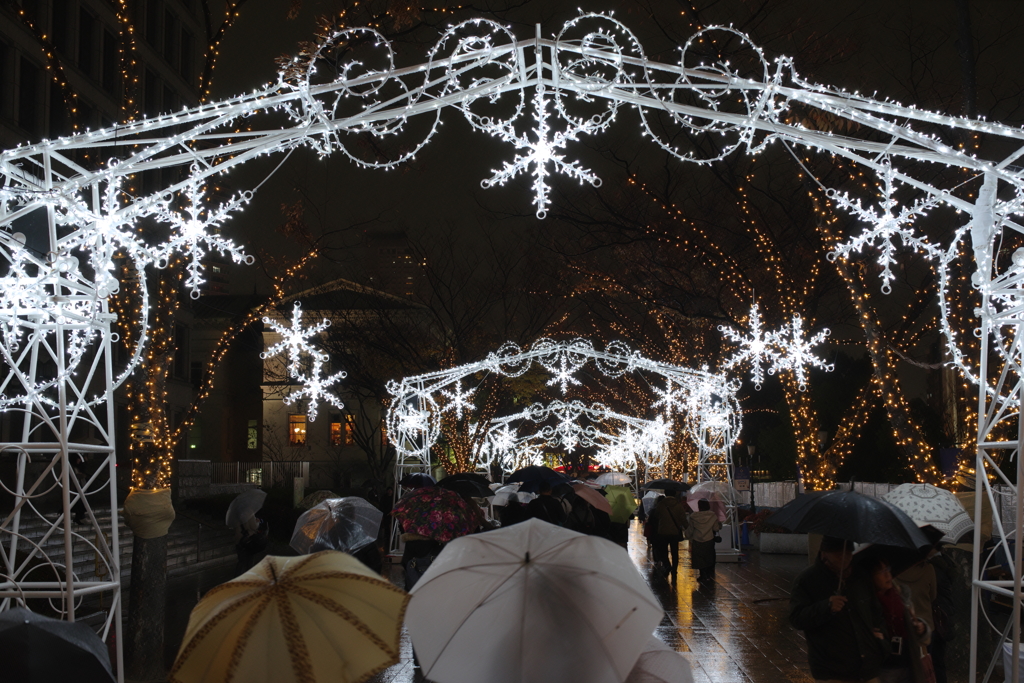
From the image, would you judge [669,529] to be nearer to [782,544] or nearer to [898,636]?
[782,544]

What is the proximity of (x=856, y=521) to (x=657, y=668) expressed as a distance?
1.86 meters

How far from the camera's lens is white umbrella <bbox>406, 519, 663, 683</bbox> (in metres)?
4.43

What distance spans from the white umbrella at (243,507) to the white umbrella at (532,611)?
19.0 feet

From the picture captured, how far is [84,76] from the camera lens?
1254 inches

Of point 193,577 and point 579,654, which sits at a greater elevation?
point 579,654

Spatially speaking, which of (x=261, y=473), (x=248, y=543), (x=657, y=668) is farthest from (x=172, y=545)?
(x=261, y=473)

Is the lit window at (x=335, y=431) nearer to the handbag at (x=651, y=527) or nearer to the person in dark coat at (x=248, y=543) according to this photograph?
the handbag at (x=651, y=527)

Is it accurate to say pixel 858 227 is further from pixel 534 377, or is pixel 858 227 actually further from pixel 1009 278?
pixel 534 377

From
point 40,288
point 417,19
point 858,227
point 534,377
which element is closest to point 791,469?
point 534,377

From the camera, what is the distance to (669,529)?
18.5 metres

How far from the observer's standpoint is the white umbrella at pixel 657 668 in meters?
4.61

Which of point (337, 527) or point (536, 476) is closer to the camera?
point (337, 527)

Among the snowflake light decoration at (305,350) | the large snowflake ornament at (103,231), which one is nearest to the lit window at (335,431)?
the snowflake light decoration at (305,350)

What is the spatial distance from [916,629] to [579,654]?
2619 mm
